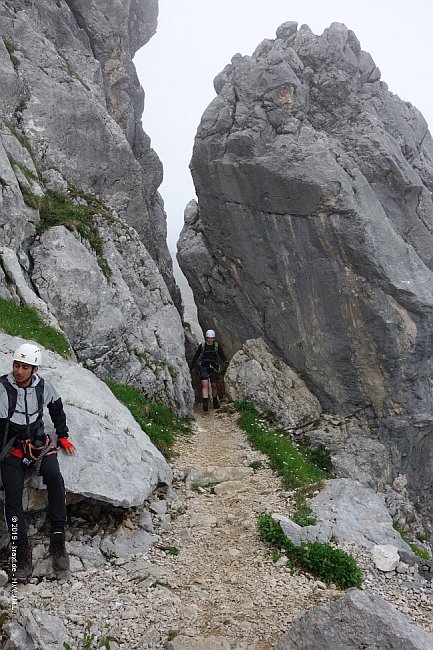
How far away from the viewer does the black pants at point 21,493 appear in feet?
27.6

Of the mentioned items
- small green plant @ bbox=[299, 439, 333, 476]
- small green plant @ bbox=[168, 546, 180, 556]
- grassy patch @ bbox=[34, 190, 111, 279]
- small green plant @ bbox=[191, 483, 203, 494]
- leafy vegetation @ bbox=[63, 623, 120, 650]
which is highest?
grassy patch @ bbox=[34, 190, 111, 279]

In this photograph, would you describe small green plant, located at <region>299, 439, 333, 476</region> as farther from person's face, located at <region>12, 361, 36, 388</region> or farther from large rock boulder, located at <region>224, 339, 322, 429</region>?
person's face, located at <region>12, 361, 36, 388</region>

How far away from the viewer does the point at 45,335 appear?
16.0 m

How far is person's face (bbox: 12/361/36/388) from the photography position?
9047mm

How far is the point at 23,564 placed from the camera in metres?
8.33

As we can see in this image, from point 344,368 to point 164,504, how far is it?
1723 centimetres

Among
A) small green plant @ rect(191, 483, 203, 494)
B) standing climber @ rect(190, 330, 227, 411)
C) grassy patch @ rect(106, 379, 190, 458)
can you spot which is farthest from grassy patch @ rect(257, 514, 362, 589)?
standing climber @ rect(190, 330, 227, 411)

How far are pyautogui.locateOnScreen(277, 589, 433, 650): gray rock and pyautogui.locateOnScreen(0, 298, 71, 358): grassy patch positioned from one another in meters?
11.0

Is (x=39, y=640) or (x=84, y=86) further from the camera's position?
(x=84, y=86)

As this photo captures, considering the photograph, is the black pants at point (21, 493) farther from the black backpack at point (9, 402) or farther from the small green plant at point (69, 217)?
the small green plant at point (69, 217)

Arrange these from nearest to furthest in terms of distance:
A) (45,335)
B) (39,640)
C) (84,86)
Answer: (39,640) → (45,335) → (84,86)

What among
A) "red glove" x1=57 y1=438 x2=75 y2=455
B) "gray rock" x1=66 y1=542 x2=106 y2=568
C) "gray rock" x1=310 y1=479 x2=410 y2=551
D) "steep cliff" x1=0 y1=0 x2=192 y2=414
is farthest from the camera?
"steep cliff" x1=0 y1=0 x2=192 y2=414

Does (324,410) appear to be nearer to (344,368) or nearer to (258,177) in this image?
(344,368)

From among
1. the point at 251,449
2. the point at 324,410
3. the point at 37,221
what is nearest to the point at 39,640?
the point at 251,449
